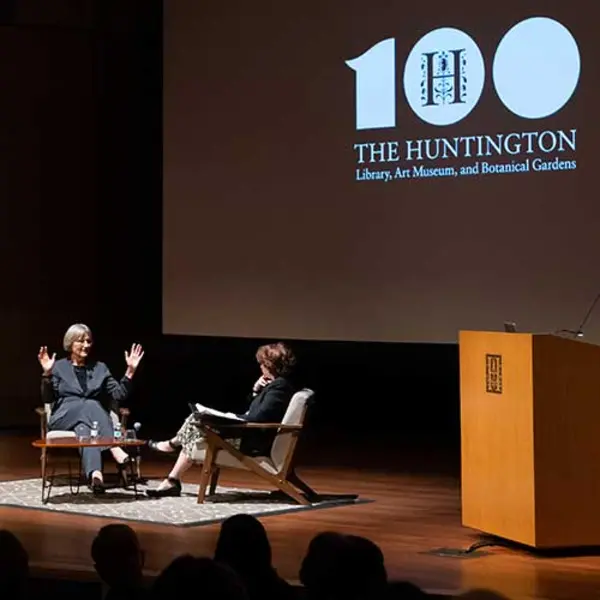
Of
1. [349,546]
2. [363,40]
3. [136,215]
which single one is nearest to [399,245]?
[363,40]

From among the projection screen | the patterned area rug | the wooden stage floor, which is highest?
the projection screen

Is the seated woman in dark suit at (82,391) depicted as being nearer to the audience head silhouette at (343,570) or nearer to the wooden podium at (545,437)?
the wooden podium at (545,437)

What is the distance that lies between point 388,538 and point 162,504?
5.18 feet

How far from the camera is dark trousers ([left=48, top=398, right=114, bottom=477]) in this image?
835 cm

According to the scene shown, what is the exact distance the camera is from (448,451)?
10.7 metres

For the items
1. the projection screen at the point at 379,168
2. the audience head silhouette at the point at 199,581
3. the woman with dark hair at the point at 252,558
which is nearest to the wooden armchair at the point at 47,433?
the projection screen at the point at 379,168

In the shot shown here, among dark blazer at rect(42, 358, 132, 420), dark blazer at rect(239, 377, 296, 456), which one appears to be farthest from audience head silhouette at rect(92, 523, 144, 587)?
dark blazer at rect(42, 358, 132, 420)

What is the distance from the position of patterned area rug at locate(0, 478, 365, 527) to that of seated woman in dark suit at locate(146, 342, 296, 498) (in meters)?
0.27

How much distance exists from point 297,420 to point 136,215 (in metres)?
4.74

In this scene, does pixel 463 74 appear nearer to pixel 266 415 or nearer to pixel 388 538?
pixel 266 415

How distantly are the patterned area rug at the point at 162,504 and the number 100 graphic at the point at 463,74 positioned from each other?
2.54 m

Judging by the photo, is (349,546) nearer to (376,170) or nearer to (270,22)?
(376,170)

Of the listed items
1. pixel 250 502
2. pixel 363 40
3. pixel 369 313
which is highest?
pixel 363 40

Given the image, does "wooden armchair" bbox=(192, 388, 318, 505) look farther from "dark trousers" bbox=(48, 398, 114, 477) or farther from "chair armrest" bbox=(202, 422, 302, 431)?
"dark trousers" bbox=(48, 398, 114, 477)
